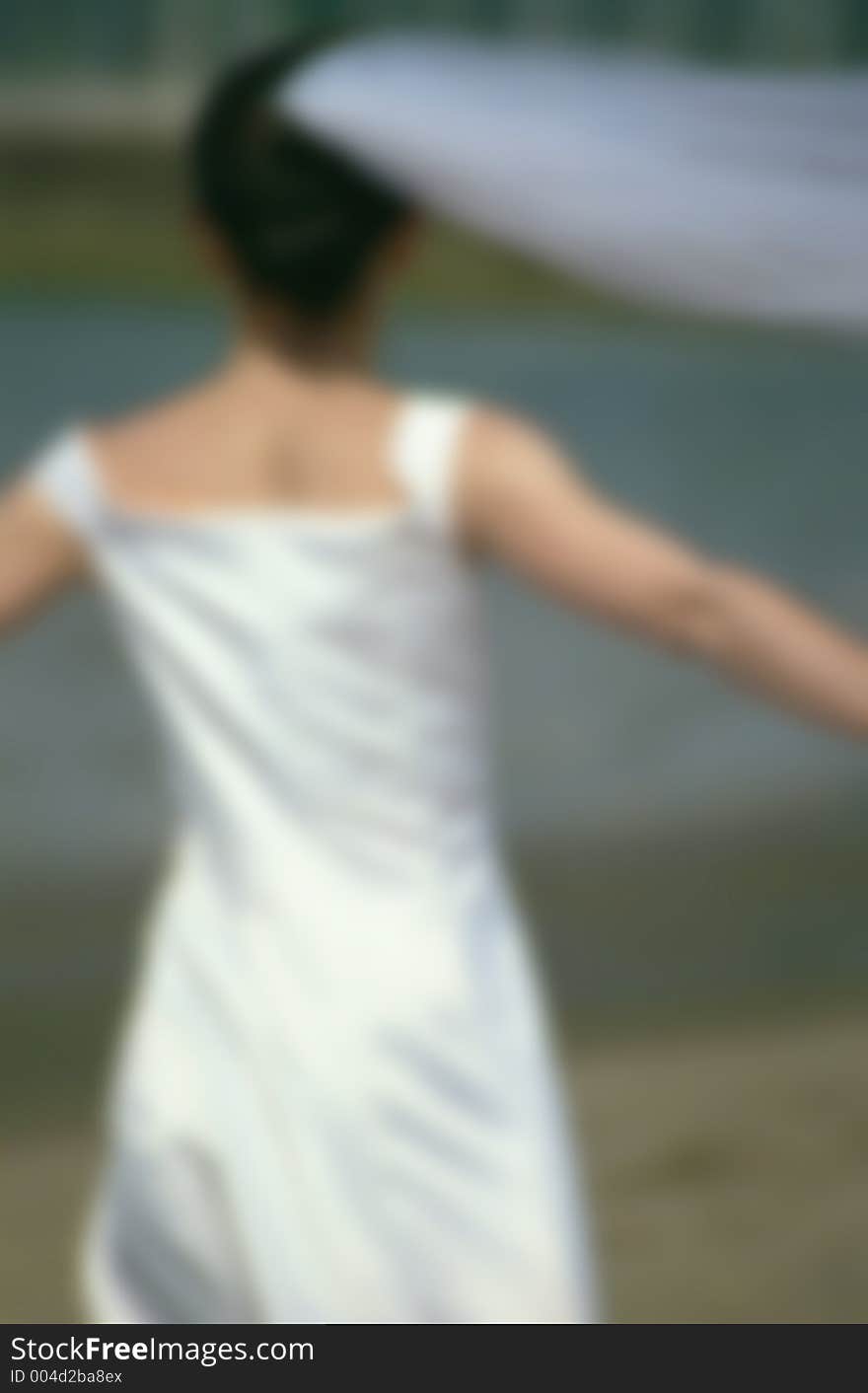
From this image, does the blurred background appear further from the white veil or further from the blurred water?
the white veil

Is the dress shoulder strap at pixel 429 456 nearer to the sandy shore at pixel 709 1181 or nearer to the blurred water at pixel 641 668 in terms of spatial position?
the sandy shore at pixel 709 1181

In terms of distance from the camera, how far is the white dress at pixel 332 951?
→ 45.8 inches

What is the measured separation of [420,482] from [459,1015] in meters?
0.30

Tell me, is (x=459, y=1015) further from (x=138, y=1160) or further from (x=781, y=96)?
(x=781, y=96)

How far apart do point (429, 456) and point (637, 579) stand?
0.41 feet

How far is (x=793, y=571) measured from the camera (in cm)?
363

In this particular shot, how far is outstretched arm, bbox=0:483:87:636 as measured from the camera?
1193mm

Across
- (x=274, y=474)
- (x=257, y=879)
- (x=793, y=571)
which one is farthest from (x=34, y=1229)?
(x=793, y=571)

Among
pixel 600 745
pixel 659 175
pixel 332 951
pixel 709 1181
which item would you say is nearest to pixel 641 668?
pixel 600 745

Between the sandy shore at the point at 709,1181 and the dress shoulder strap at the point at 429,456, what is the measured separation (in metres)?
1.16

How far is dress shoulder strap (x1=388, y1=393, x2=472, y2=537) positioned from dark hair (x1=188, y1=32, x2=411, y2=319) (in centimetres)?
8

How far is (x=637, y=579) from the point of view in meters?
1.12

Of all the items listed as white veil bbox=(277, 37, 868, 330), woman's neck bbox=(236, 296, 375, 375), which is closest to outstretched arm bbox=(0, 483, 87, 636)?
woman's neck bbox=(236, 296, 375, 375)

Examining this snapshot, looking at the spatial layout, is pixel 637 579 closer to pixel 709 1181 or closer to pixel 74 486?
pixel 74 486
